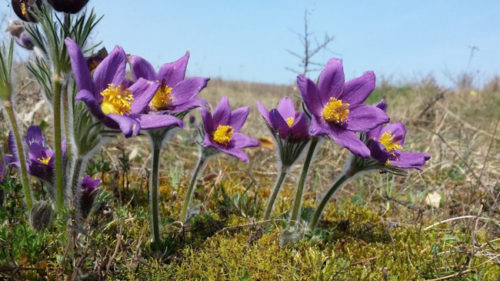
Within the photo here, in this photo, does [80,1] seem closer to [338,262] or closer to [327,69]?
[327,69]

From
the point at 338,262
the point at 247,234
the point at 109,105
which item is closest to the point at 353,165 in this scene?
the point at 338,262

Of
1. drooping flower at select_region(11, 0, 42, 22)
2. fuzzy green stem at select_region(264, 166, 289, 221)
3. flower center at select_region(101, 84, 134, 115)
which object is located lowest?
fuzzy green stem at select_region(264, 166, 289, 221)

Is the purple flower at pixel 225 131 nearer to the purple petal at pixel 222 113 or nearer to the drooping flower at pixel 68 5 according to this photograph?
the purple petal at pixel 222 113

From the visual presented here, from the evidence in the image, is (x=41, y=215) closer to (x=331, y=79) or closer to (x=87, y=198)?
(x=87, y=198)

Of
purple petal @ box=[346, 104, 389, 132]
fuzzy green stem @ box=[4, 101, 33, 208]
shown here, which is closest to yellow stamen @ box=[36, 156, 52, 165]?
fuzzy green stem @ box=[4, 101, 33, 208]

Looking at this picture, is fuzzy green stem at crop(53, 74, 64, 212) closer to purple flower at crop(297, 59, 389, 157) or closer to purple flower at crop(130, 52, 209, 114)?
purple flower at crop(130, 52, 209, 114)
